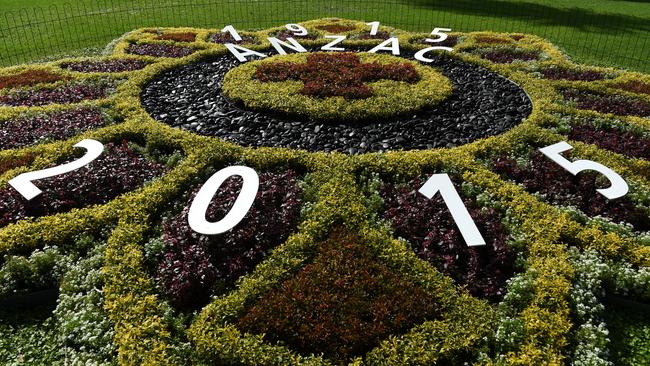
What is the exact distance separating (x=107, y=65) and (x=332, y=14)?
11.8m

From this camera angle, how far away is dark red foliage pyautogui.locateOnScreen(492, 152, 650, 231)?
316 inches

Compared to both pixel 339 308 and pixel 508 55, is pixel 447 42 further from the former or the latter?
pixel 339 308

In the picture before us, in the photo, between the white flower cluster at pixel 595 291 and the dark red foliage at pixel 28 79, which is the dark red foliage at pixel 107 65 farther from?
the white flower cluster at pixel 595 291

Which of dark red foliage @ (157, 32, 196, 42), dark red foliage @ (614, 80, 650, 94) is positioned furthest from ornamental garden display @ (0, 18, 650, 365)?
dark red foliage @ (157, 32, 196, 42)

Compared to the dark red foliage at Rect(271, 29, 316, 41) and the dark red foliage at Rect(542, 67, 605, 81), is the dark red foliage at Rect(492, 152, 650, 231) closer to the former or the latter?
the dark red foliage at Rect(542, 67, 605, 81)

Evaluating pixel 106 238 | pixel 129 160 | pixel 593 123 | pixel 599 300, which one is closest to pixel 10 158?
pixel 129 160

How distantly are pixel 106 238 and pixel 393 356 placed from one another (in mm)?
4561

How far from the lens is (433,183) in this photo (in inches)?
331

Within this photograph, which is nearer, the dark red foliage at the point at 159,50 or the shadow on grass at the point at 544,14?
the dark red foliage at the point at 159,50

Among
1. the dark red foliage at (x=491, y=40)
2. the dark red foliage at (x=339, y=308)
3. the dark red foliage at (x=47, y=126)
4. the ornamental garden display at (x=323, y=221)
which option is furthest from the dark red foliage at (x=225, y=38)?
the dark red foliage at (x=339, y=308)

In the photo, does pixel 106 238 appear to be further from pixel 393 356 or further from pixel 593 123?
pixel 593 123

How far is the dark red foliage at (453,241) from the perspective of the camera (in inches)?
266

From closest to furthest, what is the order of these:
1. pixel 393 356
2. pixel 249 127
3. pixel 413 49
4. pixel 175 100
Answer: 1. pixel 393 356
2. pixel 249 127
3. pixel 175 100
4. pixel 413 49

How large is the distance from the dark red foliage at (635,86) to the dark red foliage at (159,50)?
1272 cm
